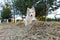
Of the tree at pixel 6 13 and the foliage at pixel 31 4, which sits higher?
the foliage at pixel 31 4

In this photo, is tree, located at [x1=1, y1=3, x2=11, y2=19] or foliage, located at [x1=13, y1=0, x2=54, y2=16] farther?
tree, located at [x1=1, y1=3, x2=11, y2=19]

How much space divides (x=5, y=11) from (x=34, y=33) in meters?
19.8

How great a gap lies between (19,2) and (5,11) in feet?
19.9

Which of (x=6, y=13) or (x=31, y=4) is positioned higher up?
(x=31, y=4)

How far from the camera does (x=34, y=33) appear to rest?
498cm

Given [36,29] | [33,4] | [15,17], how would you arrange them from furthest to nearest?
[15,17], [33,4], [36,29]

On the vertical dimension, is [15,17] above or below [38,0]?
below

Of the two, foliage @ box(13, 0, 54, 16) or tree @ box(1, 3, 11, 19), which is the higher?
foliage @ box(13, 0, 54, 16)

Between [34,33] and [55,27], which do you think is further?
[55,27]

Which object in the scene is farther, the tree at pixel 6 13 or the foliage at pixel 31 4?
the tree at pixel 6 13

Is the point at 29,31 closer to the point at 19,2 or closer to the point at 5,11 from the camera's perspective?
the point at 19,2

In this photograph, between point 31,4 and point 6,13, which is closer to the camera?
point 31,4

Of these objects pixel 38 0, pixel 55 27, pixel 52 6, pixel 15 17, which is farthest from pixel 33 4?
pixel 55 27

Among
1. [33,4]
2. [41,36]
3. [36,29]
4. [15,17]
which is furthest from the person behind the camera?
[15,17]
